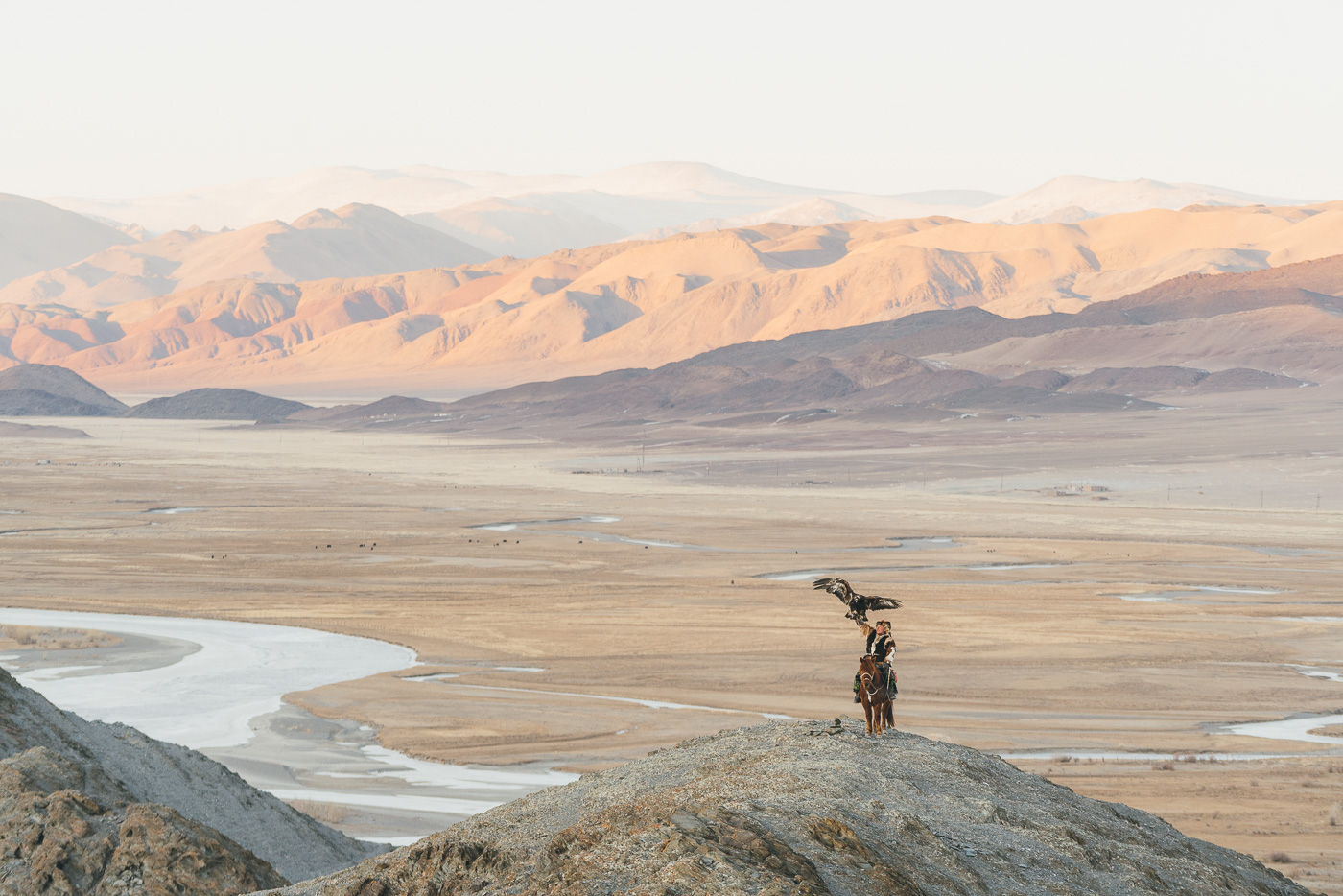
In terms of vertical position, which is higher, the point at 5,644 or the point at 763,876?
the point at 763,876

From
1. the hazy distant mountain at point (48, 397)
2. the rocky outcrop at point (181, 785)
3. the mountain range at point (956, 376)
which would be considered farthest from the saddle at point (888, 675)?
the hazy distant mountain at point (48, 397)

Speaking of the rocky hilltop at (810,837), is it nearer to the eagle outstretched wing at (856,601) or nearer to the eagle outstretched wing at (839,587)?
the eagle outstretched wing at (856,601)

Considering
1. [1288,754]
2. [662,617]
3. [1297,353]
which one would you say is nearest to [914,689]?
[1288,754]

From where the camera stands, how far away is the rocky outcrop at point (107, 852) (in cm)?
1306

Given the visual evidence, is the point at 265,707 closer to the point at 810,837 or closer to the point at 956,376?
the point at 810,837

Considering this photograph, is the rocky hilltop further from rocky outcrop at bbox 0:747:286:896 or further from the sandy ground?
the sandy ground

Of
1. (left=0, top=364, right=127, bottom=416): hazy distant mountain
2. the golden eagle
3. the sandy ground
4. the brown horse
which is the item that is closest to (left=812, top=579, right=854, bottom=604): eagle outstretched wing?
the golden eagle

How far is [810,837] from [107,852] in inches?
274

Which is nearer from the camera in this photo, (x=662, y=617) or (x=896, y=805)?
(x=896, y=805)

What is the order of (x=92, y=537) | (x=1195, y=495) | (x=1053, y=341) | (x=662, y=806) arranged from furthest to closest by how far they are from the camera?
1. (x=1053, y=341)
2. (x=1195, y=495)
3. (x=92, y=537)
4. (x=662, y=806)

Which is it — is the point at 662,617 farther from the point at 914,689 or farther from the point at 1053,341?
the point at 1053,341

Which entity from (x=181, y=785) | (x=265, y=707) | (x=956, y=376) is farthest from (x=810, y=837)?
(x=956, y=376)

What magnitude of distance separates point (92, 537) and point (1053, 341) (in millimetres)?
132611

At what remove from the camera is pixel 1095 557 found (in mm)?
56281
